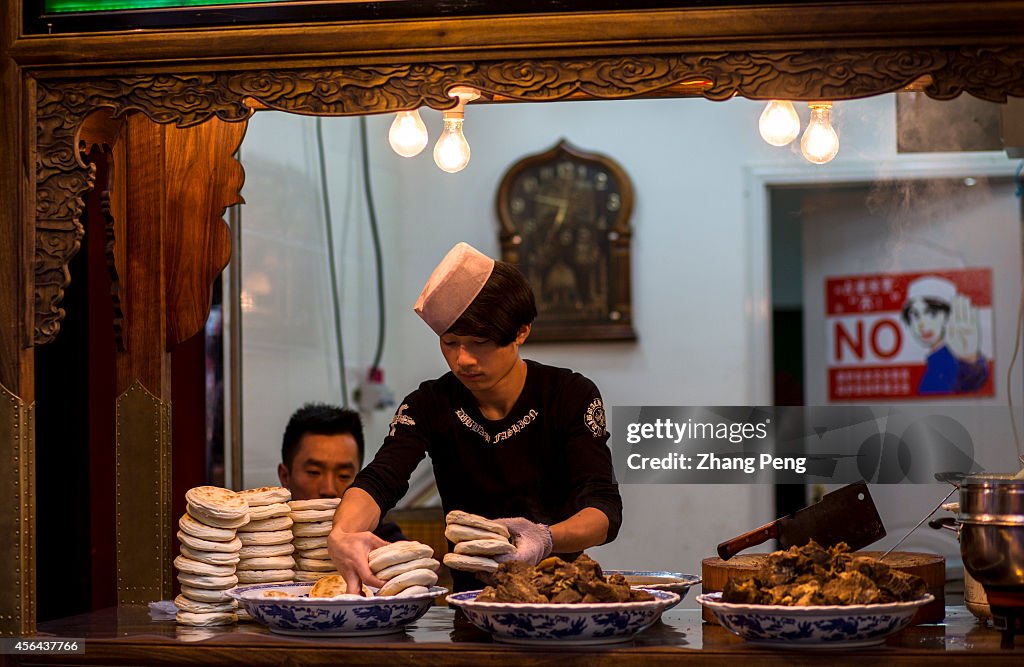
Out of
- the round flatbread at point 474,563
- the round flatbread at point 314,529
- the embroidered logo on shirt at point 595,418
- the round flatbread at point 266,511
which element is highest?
the embroidered logo on shirt at point 595,418

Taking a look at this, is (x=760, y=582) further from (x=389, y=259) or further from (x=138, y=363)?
(x=389, y=259)

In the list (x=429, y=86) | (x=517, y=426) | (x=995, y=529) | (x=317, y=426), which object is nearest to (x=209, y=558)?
(x=517, y=426)

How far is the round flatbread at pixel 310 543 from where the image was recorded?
102 inches

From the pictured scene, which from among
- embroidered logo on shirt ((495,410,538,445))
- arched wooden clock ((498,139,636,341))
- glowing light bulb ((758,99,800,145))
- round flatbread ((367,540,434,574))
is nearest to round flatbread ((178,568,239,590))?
round flatbread ((367,540,434,574))

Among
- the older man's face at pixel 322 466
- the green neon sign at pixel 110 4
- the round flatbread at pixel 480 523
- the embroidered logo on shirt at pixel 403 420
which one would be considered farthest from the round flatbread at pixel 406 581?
the older man's face at pixel 322 466

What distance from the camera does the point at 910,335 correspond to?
5262 millimetres

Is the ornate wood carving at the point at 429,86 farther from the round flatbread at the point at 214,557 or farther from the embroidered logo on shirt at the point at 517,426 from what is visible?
the embroidered logo on shirt at the point at 517,426

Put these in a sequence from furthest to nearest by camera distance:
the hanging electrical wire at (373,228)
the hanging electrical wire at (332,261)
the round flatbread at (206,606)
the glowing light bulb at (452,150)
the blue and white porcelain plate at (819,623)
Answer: the hanging electrical wire at (373,228)
the hanging electrical wire at (332,261)
the glowing light bulb at (452,150)
the round flatbread at (206,606)
the blue and white porcelain plate at (819,623)

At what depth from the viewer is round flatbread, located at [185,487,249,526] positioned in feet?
8.08

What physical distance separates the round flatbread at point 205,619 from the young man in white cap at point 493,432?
11.0 inches

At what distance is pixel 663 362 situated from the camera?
5.44 metres

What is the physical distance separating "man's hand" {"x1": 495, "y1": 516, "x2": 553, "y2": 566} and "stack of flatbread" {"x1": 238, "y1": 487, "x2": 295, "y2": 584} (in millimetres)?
515

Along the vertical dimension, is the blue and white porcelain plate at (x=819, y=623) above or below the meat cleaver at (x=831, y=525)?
below

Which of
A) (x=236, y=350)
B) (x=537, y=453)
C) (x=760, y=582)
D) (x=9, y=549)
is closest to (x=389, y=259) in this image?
(x=236, y=350)
